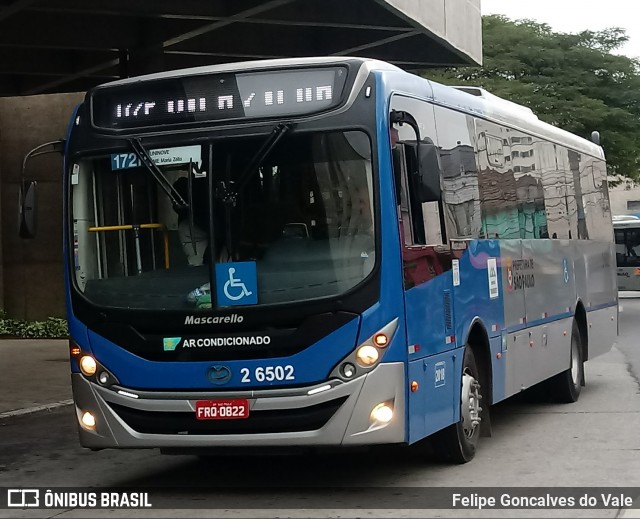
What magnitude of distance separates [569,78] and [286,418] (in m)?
29.3

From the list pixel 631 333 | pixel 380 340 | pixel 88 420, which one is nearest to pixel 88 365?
pixel 88 420

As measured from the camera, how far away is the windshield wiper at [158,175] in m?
8.55

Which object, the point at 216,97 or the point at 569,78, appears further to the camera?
the point at 569,78

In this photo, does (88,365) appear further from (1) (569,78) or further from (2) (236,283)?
(1) (569,78)

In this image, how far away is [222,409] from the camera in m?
8.26

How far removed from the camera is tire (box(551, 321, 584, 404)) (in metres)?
13.9

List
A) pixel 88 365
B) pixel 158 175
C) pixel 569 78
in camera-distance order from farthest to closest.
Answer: pixel 569 78
pixel 88 365
pixel 158 175

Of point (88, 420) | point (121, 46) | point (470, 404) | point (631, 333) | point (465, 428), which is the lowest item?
point (631, 333)

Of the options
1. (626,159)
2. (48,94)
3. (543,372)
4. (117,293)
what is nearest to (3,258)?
(48,94)

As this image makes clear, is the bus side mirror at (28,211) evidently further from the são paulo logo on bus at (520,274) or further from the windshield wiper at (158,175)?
the são paulo logo on bus at (520,274)

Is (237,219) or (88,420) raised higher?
(237,219)

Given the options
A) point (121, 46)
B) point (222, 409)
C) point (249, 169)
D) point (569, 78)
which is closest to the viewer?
point (222, 409)

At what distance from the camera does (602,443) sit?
10.7m

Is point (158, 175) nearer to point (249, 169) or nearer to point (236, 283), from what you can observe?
point (249, 169)
